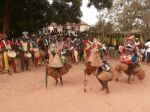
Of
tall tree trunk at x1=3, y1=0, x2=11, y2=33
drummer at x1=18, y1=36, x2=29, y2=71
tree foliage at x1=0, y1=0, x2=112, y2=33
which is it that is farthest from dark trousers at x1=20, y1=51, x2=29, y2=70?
tree foliage at x1=0, y1=0, x2=112, y2=33

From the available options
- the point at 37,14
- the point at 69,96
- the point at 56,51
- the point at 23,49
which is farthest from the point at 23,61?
the point at 37,14

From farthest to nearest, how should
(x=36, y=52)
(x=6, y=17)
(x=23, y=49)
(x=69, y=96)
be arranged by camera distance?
(x=6, y=17) → (x=36, y=52) → (x=23, y=49) → (x=69, y=96)

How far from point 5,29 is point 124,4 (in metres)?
12.1

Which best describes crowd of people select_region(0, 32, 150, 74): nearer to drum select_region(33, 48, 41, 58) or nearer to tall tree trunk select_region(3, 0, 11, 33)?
drum select_region(33, 48, 41, 58)

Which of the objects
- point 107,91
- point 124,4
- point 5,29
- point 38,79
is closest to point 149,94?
point 107,91

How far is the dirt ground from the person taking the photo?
1047cm

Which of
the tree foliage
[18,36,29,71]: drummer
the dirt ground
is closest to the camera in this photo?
the dirt ground

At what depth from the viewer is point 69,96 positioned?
38.7 ft

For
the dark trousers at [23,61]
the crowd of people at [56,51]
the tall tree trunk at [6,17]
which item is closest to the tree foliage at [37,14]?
the tall tree trunk at [6,17]

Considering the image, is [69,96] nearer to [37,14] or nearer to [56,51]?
[56,51]

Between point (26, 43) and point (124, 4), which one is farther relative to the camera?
point (124, 4)

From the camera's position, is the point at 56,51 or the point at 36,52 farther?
the point at 36,52

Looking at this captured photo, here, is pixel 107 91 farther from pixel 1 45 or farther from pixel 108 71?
pixel 1 45

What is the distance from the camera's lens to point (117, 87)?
13.2 m
